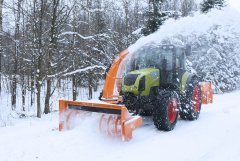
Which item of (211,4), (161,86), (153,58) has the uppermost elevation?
(211,4)

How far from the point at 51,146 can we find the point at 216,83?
49.1 ft

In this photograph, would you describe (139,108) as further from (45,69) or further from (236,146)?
(45,69)

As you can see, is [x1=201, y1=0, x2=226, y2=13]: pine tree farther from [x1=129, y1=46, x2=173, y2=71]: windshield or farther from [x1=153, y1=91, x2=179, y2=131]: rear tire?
[x1=153, y1=91, x2=179, y2=131]: rear tire

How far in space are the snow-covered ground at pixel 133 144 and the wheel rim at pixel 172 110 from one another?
27 centimetres

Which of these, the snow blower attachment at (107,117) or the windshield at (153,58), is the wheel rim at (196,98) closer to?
the windshield at (153,58)

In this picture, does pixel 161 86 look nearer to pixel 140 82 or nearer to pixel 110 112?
pixel 140 82

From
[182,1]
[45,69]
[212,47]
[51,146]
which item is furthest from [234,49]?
[182,1]

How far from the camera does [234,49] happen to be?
61.4 feet

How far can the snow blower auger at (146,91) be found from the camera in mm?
7176

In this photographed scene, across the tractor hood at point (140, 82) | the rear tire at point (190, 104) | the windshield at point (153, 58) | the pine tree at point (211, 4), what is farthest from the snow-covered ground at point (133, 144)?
the pine tree at point (211, 4)

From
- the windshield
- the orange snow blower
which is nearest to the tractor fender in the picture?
the windshield

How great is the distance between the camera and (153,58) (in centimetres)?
824

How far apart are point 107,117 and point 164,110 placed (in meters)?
1.28

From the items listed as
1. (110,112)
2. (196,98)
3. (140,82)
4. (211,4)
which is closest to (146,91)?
(140,82)
